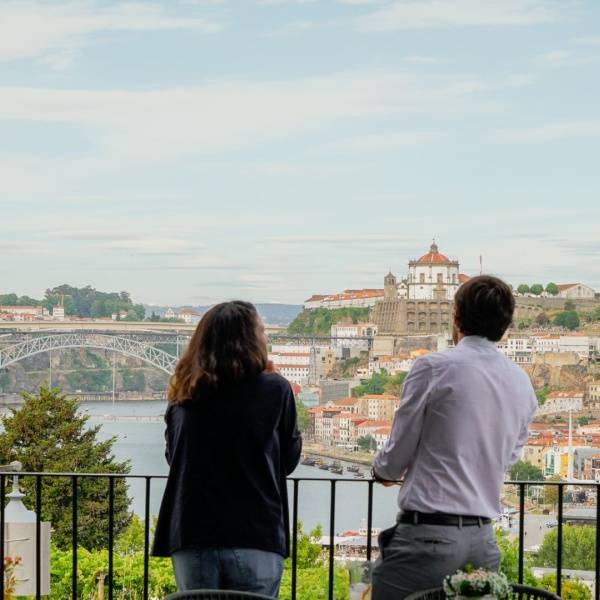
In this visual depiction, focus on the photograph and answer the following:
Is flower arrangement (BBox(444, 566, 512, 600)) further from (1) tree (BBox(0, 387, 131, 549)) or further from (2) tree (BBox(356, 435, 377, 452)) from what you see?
(2) tree (BBox(356, 435, 377, 452))

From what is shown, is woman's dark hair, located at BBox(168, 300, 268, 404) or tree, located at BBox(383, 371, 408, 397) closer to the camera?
woman's dark hair, located at BBox(168, 300, 268, 404)

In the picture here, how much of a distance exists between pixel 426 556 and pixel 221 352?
1.74 ft

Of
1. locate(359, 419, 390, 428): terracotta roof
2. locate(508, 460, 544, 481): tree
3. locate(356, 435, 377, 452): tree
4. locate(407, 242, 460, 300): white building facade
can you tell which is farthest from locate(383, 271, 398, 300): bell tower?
locate(508, 460, 544, 481): tree

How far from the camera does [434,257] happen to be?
83.0 meters

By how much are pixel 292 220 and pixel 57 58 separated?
21.1 meters

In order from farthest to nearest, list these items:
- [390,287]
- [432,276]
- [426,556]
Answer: [390,287], [432,276], [426,556]

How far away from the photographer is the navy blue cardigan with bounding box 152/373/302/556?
1.98 metres

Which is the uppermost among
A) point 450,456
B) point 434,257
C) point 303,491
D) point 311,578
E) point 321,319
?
point 434,257

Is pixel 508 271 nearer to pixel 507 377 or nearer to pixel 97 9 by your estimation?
pixel 97 9

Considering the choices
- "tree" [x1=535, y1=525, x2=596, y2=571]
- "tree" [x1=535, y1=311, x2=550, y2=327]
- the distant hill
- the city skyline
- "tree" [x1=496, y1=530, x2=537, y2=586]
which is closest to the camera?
"tree" [x1=496, y1=530, x2=537, y2=586]

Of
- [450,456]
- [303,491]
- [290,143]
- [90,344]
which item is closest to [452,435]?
[450,456]

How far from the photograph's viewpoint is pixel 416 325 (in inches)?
3342

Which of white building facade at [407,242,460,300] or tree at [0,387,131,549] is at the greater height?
white building facade at [407,242,460,300]

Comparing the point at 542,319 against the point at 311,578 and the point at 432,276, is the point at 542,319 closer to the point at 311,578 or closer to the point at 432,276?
the point at 432,276
